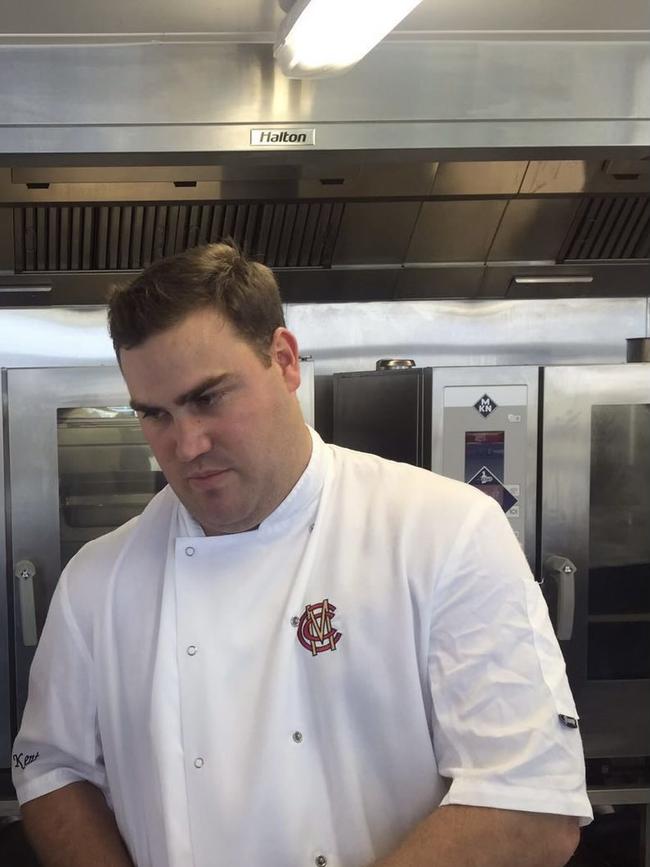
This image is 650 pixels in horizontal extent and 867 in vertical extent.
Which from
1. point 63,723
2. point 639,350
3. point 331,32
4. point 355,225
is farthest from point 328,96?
point 63,723

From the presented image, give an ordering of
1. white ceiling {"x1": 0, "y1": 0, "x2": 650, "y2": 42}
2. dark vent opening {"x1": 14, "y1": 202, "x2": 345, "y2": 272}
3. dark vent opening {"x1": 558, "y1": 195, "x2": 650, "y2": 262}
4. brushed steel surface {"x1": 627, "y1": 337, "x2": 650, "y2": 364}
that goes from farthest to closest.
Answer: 1. dark vent opening {"x1": 558, "y1": 195, "x2": 650, "y2": 262}
2. dark vent opening {"x1": 14, "y1": 202, "x2": 345, "y2": 272}
3. brushed steel surface {"x1": 627, "y1": 337, "x2": 650, "y2": 364}
4. white ceiling {"x1": 0, "y1": 0, "x2": 650, "y2": 42}

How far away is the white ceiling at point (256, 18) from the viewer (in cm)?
197

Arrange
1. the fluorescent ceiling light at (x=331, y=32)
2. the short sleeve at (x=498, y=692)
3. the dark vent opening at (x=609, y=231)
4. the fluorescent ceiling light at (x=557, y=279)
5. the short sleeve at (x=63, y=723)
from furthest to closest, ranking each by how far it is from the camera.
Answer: the fluorescent ceiling light at (x=557, y=279), the dark vent opening at (x=609, y=231), the fluorescent ceiling light at (x=331, y=32), the short sleeve at (x=63, y=723), the short sleeve at (x=498, y=692)

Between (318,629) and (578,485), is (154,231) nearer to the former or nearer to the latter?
(578,485)

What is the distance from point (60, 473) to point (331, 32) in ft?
4.75

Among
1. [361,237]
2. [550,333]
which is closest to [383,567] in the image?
[361,237]

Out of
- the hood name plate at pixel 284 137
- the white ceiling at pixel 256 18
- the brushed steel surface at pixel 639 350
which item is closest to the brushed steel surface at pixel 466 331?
the brushed steel surface at pixel 639 350

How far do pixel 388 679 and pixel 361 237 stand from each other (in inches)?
83.1

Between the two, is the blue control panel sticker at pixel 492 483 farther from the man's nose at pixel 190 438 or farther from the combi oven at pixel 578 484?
the man's nose at pixel 190 438

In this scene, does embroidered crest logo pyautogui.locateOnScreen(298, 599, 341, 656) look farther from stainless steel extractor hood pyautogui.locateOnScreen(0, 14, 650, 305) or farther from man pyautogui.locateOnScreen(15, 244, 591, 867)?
stainless steel extractor hood pyautogui.locateOnScreen(0, 14, 650, 305)

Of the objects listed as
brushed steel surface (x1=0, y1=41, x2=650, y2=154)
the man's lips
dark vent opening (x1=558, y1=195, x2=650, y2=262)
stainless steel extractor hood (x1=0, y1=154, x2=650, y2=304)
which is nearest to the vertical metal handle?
stainless steel extractor hood (x1=0, y1=154, x2=650, y2=304)

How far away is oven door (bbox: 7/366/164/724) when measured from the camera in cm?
260

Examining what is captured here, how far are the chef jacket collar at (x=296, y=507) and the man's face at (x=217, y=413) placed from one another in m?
0.02

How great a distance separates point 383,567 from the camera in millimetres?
1301
